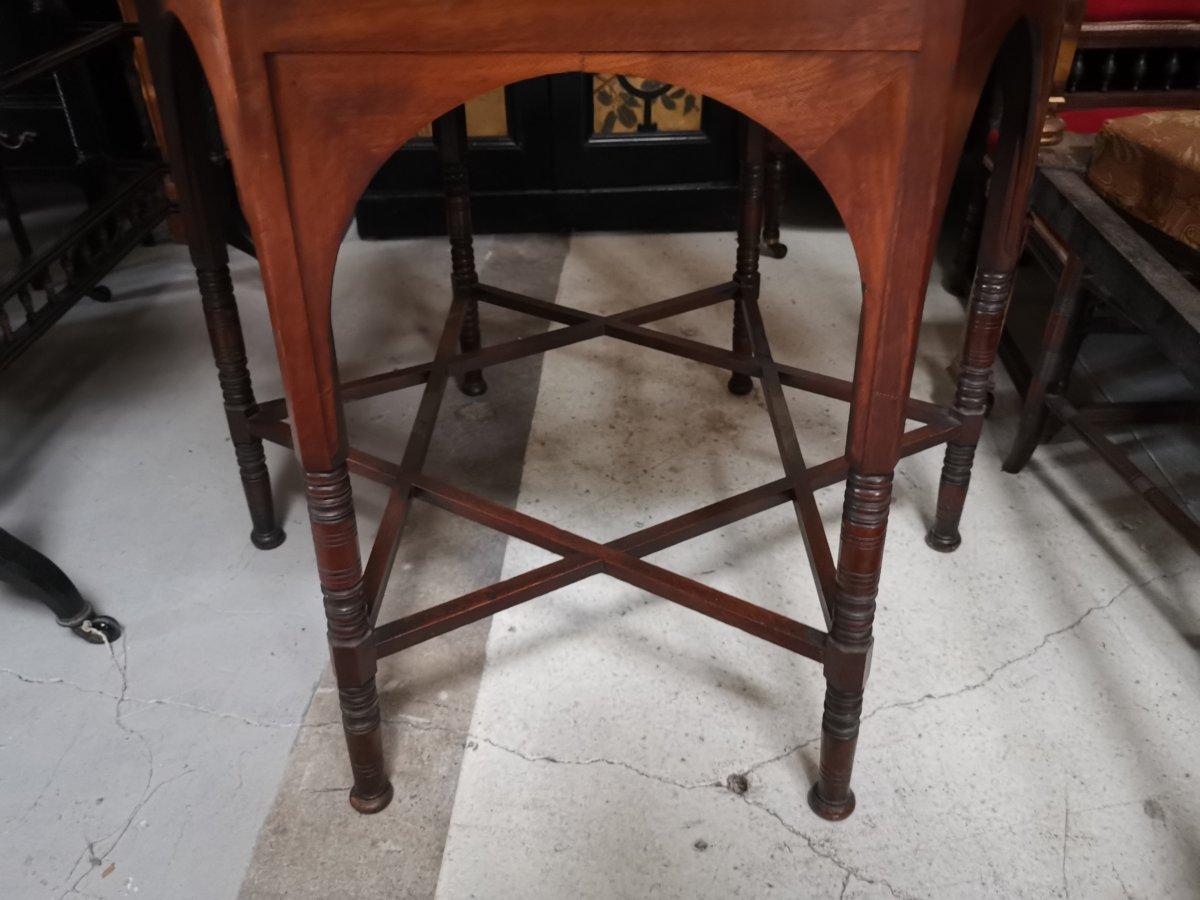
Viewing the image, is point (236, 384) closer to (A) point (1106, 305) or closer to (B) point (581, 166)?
(A) point (1106, 305)

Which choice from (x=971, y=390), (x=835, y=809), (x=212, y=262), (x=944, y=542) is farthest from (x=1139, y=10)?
(x=212, y=262)

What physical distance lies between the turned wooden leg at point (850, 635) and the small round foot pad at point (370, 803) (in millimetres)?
565

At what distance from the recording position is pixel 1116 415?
182 centimetres

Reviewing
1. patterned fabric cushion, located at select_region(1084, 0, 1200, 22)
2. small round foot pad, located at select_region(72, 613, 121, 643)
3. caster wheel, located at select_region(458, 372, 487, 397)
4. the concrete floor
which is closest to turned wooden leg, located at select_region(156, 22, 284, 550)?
the concrete floor

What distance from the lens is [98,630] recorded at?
5.20ft

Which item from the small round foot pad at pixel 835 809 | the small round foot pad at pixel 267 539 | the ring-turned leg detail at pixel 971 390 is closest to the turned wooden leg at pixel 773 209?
the ring-turned leg detail at pixel 971 390

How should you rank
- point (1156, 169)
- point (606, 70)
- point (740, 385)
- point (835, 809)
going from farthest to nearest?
point (740, 385) → point (1156, 169) → point (835, 809) → point (606, 70)

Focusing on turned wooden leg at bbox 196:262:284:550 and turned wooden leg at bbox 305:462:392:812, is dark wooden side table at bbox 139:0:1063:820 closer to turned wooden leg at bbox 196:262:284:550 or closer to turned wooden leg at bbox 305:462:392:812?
turned wooden leg at bbox 305:462:392:812

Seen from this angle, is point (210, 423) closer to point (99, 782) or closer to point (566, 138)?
point (99, 782)

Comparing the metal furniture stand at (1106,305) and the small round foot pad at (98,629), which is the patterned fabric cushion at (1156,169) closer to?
the metal furniture stand at (1106,305)

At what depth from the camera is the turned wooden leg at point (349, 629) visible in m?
1.11

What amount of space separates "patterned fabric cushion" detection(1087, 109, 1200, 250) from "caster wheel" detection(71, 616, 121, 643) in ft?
5.84

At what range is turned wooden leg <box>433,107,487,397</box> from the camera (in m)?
1.86

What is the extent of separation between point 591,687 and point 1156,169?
1185 millimetres
